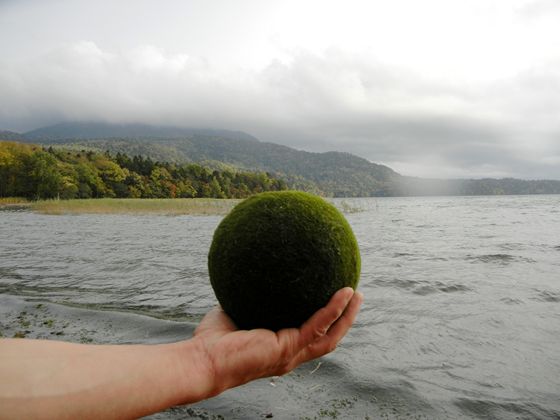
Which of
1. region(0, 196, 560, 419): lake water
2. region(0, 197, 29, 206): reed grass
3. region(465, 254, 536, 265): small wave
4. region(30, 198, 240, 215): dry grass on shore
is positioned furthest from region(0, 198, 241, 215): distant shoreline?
region(465, 254, 536, 265): small wave

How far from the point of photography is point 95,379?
170 centimetres

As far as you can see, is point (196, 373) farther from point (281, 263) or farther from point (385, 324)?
point (385, 324)

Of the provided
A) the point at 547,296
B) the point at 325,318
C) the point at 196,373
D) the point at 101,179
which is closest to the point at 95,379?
the point at 196,373

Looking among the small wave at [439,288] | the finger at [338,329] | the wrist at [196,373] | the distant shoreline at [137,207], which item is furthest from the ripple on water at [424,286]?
the distant shoreline at [137,207]

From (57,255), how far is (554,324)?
13.7 m

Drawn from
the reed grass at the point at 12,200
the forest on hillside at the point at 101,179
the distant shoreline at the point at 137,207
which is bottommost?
the reed grass at the point at 12,200

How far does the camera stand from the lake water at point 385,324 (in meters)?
3.86

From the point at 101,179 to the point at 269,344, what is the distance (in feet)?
296

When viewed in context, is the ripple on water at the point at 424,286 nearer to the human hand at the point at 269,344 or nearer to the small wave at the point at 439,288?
the small wave at the point at 439,288

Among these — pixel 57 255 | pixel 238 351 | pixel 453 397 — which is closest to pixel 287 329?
pixel 238 351

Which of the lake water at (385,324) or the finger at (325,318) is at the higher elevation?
the finger at (325,318)

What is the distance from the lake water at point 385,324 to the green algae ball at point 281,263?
151cm

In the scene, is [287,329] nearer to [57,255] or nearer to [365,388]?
[365,388]

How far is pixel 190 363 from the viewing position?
1965 mm
